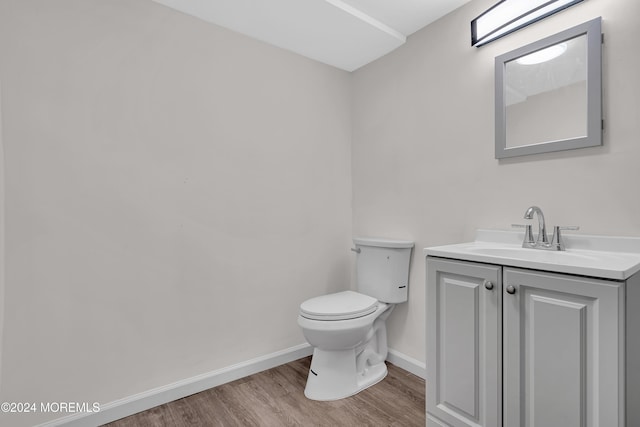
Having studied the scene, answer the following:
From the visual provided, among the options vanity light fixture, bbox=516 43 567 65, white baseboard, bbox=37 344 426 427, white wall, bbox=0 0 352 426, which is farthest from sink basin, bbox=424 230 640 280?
white wall, bbox=0 0 352 426

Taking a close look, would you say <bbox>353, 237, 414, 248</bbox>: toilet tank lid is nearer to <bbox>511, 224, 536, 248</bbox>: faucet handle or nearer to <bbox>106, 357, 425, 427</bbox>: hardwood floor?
<bbox>511, 224, 536, 248</bbox>: faucet handle

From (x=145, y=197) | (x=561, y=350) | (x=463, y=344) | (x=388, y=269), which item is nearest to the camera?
(x=561, y=350)

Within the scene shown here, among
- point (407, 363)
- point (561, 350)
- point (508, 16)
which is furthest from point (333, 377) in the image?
point (508, 16)

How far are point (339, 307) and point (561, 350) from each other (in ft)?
3.39

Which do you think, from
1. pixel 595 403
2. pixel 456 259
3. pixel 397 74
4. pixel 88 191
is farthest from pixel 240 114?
pixel 595 403

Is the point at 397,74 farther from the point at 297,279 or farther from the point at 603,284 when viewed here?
the point at 603,284

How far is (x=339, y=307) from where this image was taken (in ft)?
5.97

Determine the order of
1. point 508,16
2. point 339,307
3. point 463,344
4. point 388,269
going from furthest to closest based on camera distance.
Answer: point 388,269, point 339,307, point 508,16, point 463,344

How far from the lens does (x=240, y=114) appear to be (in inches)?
80.0

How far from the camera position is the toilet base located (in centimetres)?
180

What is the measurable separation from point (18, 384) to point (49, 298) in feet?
1.22

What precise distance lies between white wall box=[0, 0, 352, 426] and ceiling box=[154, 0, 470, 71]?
10cm

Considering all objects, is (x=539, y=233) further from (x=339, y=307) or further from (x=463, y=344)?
(x=339, y=307)

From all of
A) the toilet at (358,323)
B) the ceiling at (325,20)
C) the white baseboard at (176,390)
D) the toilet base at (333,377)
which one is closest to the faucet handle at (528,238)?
the toilet at (358,323)
